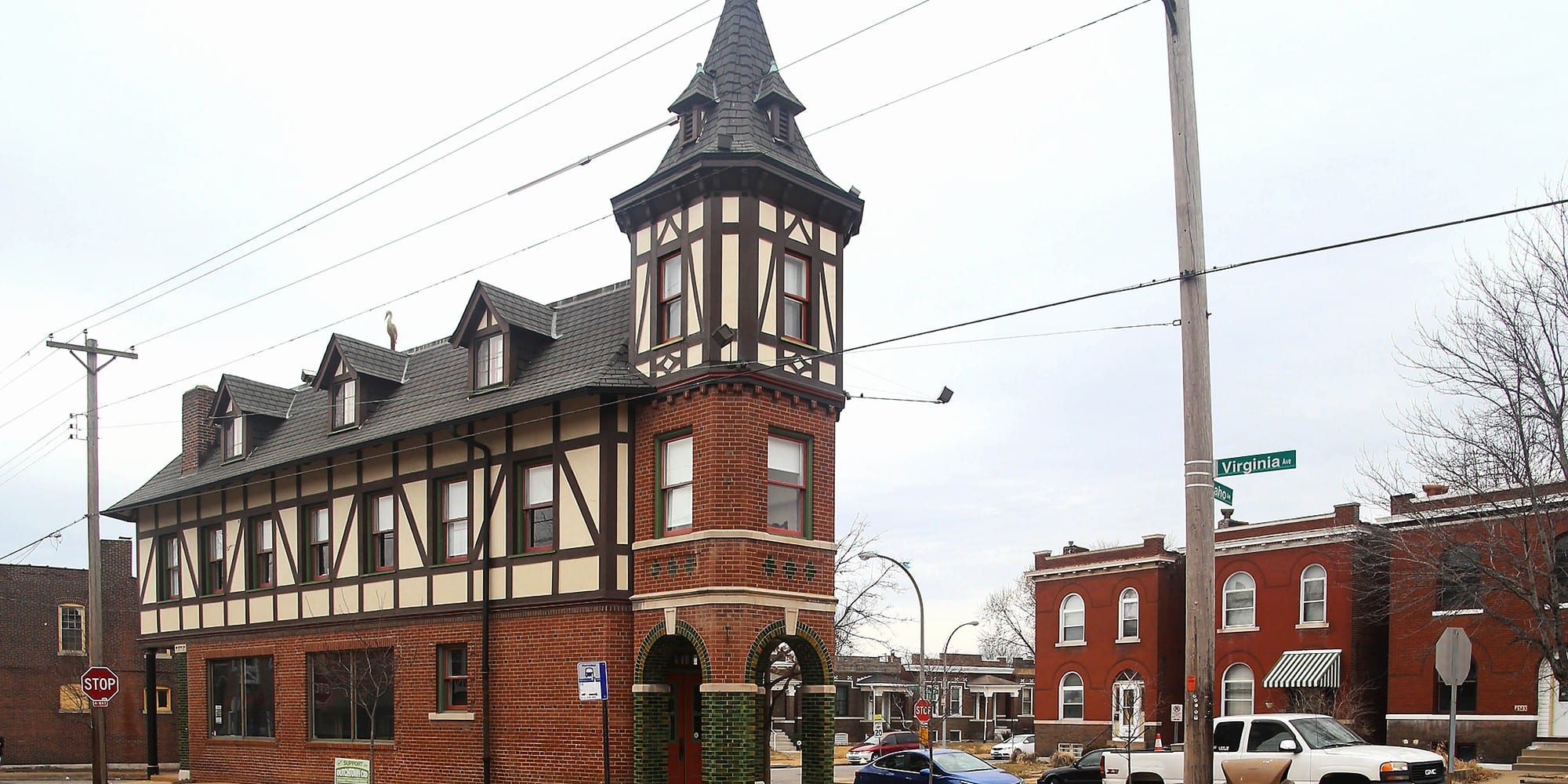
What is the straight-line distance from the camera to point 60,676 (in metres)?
47.9

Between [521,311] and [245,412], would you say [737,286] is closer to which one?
[521,311]

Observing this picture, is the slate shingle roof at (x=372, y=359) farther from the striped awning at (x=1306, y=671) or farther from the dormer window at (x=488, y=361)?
the striped awning at (x=1306, y=671)

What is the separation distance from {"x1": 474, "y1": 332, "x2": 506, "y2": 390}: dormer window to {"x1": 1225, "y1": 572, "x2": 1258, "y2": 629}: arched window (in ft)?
98.4

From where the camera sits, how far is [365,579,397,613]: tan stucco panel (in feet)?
86.7

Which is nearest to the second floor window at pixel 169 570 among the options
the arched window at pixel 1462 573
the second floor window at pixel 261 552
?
the second floor window at pixel 261 552

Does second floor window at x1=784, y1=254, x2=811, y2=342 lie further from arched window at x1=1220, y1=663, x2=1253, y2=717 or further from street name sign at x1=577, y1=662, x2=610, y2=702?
arched window at x1=1220, y1=663, x2=1253, y2=717

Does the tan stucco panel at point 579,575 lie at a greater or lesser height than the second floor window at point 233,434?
lesser

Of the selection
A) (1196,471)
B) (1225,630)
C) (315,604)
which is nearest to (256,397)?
(315,604)

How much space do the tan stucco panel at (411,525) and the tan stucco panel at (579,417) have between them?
14.6ft

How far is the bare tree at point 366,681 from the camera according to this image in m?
26.2

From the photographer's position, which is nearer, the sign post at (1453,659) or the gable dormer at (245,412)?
the sign post at (1453,659)

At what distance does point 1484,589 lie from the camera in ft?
85.3

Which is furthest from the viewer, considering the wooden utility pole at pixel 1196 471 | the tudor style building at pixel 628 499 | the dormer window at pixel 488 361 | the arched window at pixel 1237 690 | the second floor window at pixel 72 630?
the second floor window at pixel 72 630

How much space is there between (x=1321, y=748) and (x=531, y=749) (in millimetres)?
13230
